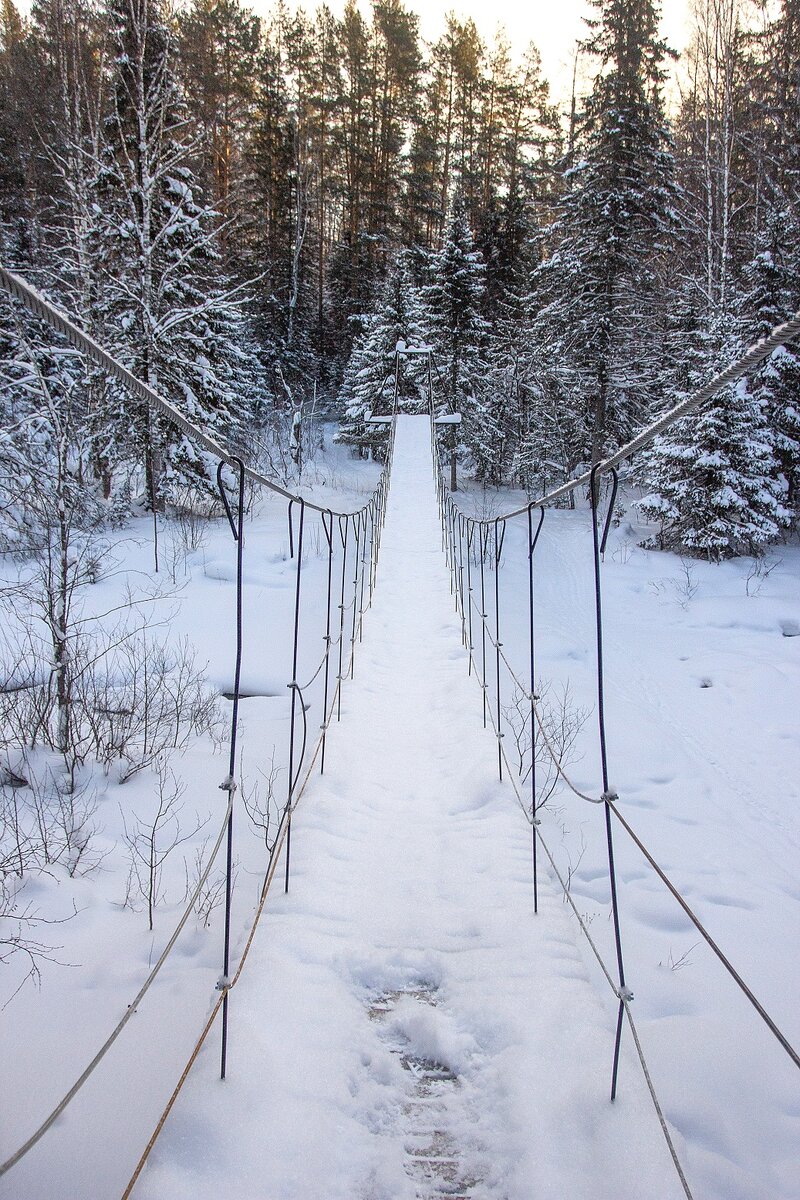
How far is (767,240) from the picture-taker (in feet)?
26.8

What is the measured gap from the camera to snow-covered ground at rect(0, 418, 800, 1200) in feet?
3.82

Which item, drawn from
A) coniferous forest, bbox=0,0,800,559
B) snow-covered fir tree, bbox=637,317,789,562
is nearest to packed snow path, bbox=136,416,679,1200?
coniferous forest, bbox=0,0,800,559

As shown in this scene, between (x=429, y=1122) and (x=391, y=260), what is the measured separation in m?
22.5

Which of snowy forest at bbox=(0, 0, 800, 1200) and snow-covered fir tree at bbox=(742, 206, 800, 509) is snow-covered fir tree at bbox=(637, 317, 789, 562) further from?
snow-covered fir tree at bbox=(742, 206, 800, 509)

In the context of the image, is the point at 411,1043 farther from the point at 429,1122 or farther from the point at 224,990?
the point at 224,990

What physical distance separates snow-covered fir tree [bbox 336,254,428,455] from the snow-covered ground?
43.4ft

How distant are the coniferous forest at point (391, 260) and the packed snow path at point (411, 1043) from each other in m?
2.54

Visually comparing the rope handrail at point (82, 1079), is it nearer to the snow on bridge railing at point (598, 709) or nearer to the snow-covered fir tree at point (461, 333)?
the snow on bridge railing at point (598, 709)

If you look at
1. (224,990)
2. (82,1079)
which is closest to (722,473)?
(224,990)

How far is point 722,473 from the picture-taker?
7.59 metres

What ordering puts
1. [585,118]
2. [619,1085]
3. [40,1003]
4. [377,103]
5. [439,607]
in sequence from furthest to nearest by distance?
1. [377,103]
2. [585,118]
3. [439,607]
4. [40,1003]
5. [619,1085]

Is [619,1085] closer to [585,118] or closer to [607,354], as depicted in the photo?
[607,354]

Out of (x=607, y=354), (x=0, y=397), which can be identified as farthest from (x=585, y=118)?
(x=0, y=397)

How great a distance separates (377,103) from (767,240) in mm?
18359
